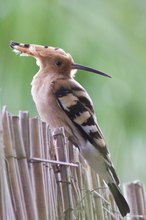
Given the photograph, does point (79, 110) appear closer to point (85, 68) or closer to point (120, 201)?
point (85, 68)

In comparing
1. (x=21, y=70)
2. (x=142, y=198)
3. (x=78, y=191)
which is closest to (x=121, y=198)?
(x=142, y=198)

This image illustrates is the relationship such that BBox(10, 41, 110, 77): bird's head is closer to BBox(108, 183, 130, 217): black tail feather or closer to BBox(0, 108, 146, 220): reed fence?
BBox(108, 183, 130, 217): black tail feather

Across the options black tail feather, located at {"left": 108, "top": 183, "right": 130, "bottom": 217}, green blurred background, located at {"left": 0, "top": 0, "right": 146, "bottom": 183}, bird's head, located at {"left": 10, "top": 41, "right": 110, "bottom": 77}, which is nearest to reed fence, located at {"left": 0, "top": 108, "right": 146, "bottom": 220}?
black tail feather, located at {"left": 108, "top": 183, "right": 130, "bottom": 217}

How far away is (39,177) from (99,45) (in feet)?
1.55

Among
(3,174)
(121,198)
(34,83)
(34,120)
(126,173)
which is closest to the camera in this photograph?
(3,174)

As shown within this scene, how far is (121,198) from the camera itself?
1244 millimetres

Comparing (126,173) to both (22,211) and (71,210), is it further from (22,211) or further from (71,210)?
(22,211)

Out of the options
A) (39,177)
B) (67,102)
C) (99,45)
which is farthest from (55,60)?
(39,177)

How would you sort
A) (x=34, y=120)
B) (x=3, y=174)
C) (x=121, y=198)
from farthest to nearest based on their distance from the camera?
(x=121, y=198)
(x=34, y=120)
(x=3, y=174)

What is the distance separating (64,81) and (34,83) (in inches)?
3.0

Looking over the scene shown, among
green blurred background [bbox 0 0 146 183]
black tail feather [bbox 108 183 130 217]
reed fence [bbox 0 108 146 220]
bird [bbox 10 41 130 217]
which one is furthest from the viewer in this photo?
bird [bbox 10 41 130 217]

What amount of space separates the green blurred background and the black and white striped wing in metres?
0.07

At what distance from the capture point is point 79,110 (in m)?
1.54

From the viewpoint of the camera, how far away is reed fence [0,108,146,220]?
900 mm
